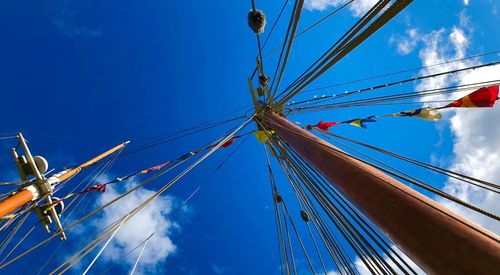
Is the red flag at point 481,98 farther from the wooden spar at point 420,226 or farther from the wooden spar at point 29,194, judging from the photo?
the wooden spar at point 29,194

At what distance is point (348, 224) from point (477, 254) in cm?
220

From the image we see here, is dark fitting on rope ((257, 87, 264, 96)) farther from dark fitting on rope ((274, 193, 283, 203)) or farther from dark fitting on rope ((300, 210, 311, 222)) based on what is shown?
dark fitting on rope ((300, 210, 311, 222))

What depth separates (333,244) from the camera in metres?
4.92

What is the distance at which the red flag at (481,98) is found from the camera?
18.0 ft

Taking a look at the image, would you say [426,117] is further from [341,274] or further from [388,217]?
[388,217]

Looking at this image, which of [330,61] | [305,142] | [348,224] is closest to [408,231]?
[348,224]

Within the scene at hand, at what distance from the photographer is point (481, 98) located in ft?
18.5

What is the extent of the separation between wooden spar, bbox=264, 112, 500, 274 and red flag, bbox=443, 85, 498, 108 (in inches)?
174

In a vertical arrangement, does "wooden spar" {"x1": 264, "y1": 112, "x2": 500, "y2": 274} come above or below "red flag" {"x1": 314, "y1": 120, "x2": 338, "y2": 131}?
above

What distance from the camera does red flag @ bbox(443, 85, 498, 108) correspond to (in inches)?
216

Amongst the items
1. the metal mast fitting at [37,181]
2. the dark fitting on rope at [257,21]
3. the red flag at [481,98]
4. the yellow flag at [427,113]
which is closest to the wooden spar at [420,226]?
the dark fitting on rope at [257,21]

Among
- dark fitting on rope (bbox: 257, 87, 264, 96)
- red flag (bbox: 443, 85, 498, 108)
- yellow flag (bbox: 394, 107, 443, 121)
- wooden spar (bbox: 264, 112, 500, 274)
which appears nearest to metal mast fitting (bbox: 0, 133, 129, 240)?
dark fitting on rope (bbox: 257, 87, 264, 96)

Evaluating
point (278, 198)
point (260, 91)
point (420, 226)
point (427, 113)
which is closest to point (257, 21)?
point (260, 91)

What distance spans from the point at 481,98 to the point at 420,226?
534cm
